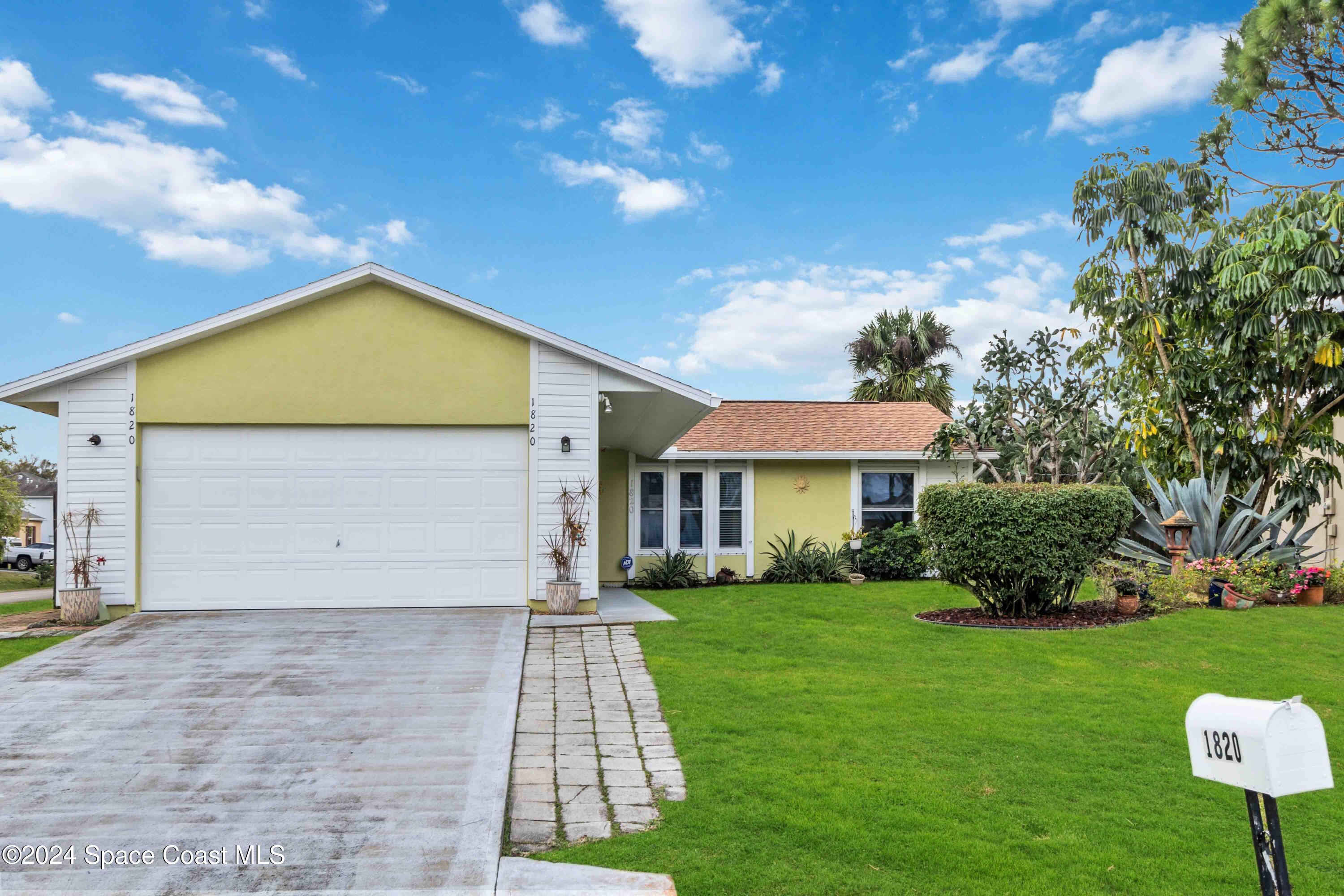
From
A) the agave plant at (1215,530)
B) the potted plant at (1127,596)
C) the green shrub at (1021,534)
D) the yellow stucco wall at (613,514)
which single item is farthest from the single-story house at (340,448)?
the agave plant at (1215,530)

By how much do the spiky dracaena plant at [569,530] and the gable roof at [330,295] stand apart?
5.15 feet

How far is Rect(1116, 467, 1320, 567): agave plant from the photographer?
40.1 feet

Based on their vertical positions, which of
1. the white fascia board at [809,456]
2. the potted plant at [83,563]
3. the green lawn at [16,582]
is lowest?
the green lawn at [16,582]

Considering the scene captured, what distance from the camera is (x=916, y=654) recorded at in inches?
325

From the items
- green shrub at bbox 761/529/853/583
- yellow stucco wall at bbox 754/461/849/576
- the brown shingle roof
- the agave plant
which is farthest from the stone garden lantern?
yellow stucco wall at bbox 754/461/849/576

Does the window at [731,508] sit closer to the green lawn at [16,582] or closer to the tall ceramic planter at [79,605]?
the tall ceramic planter at [79,605]

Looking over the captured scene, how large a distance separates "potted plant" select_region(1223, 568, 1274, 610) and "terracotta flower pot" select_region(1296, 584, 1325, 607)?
496mm

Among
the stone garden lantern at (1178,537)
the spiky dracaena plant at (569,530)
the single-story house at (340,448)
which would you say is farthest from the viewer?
the stone garden lantern at (1178,537)

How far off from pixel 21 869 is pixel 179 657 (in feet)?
14.4

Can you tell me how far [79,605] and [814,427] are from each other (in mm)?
12462

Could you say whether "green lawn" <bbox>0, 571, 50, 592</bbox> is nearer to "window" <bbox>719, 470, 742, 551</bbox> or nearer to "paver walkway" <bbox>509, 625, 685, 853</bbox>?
"window" <bbox>719, 470, 742, 551</bbox>

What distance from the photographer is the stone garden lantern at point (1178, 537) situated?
39.0 feet

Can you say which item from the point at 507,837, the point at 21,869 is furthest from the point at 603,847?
the point at 21,869

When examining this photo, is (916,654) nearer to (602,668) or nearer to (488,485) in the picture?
(602,668)
